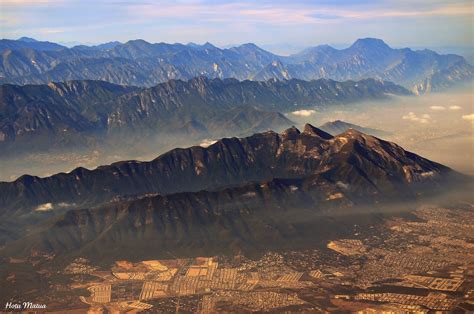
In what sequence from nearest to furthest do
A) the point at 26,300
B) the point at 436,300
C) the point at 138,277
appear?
the point at 436,300 < the point at 26,300 < the point at 138,277

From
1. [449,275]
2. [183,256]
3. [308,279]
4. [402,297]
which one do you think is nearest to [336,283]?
[308,279]

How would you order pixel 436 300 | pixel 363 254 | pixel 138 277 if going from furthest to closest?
→ pixel 363 254 → pixel 138 277 → pixel 436 300

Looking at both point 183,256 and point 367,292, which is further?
point 183,256

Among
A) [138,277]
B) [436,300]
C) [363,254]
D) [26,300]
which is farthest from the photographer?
[363,254]

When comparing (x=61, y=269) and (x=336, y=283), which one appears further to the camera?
(x=61, y=269)

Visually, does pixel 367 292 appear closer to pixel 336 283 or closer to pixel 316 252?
pixel 336 283

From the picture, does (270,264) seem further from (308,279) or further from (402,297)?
(402,297)

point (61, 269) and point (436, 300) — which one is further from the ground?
point (436, 300)

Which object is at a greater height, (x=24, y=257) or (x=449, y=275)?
(x=449, y=275)

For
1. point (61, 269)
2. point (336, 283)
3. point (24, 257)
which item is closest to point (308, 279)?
point (336, 283)
